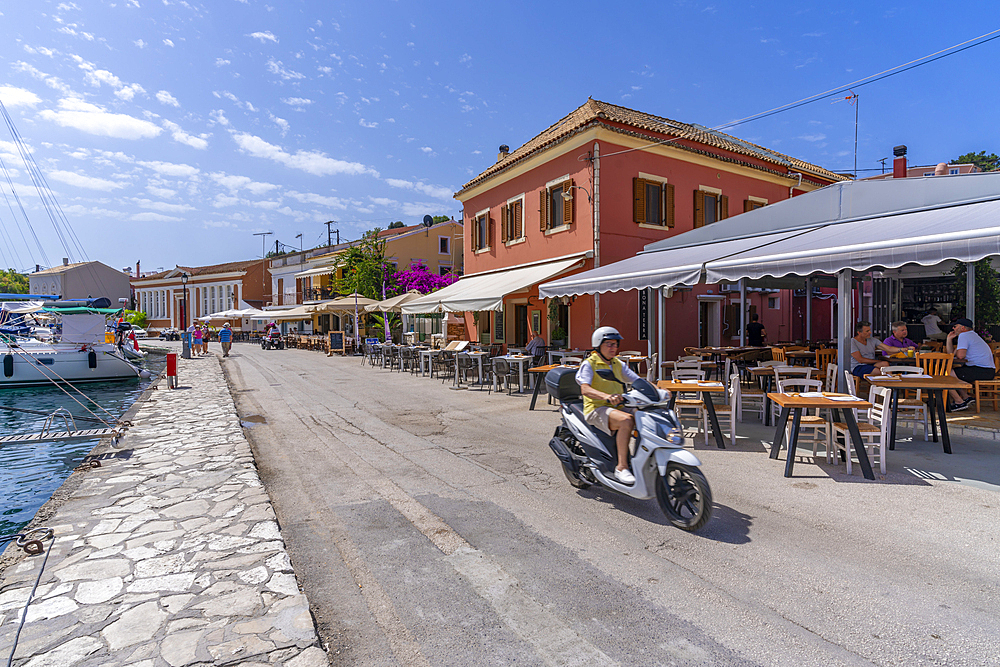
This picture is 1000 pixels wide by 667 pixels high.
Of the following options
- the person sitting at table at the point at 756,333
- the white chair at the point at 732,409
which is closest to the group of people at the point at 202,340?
the person sitting at table at the point at 756,333

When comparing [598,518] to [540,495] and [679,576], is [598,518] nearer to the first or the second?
[540,495]

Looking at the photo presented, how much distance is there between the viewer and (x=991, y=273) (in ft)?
44.2

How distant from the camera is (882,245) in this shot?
22.3 ft

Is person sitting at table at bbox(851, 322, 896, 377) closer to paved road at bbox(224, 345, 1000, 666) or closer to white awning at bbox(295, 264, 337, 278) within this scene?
paved road at bbox(224, 345, 1000, 666)

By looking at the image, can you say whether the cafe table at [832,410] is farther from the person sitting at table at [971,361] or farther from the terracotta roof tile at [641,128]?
the terracotta roof tile at [641,128]

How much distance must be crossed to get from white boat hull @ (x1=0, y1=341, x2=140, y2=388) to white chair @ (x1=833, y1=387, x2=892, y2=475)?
2075 cm

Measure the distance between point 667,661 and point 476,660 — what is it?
0.88 metres

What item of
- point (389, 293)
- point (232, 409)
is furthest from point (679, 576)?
point (389, 293)

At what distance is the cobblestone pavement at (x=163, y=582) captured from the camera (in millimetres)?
2555

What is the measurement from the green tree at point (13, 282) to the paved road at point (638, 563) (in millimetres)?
77846

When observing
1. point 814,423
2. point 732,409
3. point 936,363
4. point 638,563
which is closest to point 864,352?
point 936,363

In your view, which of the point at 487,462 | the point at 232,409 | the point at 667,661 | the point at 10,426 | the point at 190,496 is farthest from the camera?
→ the point at 10,426

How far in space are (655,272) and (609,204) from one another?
5345mm

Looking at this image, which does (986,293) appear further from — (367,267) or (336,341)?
(336,341)
